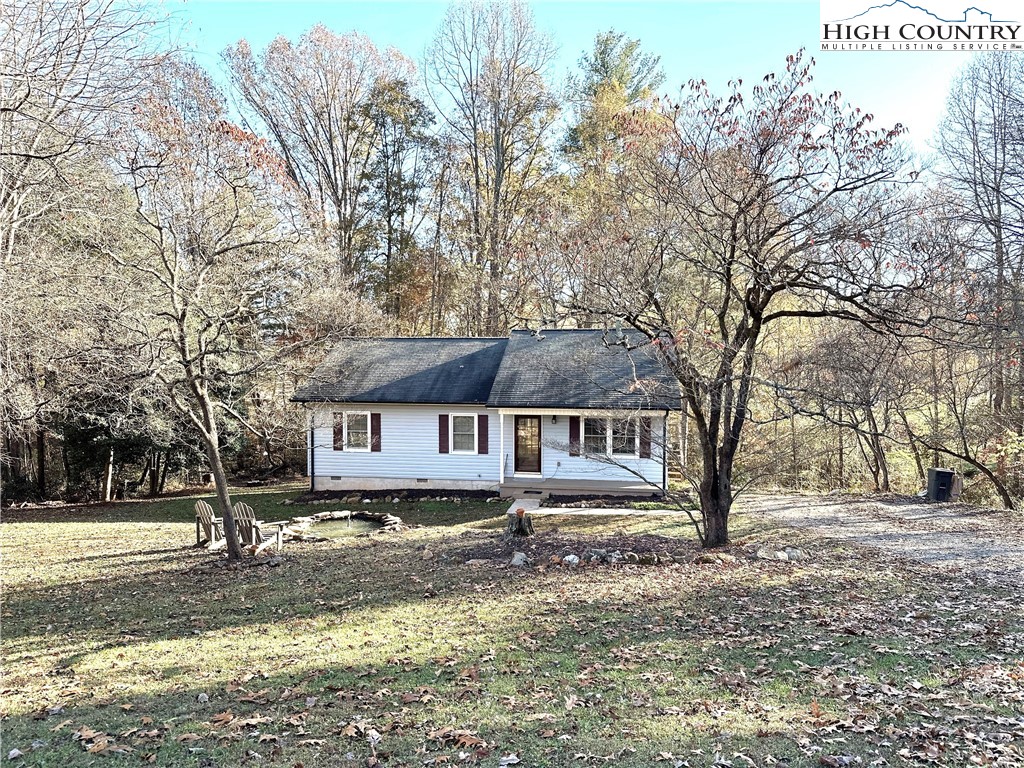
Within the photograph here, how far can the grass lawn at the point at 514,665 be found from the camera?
160 inches

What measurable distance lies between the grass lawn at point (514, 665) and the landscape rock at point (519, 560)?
0.34m

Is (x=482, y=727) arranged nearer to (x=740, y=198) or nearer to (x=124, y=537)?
(x=740, y=198)

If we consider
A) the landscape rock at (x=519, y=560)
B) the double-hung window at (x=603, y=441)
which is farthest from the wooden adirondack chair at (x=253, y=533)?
the double-hung window at (x=603, y=441)

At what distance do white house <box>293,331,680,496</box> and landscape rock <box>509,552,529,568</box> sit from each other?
24.4 feet

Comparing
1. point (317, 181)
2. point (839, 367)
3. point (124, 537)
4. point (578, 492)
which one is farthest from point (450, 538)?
point (317, 181)

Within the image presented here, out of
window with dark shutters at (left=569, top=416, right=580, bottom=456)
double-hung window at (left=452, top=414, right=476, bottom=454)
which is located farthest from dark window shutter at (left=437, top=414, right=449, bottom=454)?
window with dark shutters at (left=569, top=416, right=580, bottom=456)

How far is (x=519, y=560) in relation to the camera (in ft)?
30.7

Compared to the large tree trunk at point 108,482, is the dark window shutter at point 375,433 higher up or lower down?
higher up

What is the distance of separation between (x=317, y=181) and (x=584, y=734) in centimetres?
2931

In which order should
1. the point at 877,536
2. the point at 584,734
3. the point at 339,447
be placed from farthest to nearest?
the point at 339,447 → the point at 877,536 → the point at 584,734

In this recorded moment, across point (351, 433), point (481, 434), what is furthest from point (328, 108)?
point (481, 434)

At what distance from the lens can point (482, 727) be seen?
14.1 feet

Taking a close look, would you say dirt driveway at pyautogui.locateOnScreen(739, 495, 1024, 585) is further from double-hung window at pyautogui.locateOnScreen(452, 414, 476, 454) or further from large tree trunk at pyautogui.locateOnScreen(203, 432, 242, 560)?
large tree trunk at pyautogui.locateOnScreen(203, 432, 242, 560)

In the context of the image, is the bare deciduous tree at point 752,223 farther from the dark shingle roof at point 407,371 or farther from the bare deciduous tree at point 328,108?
the bare deciduous tree at point 328,108
